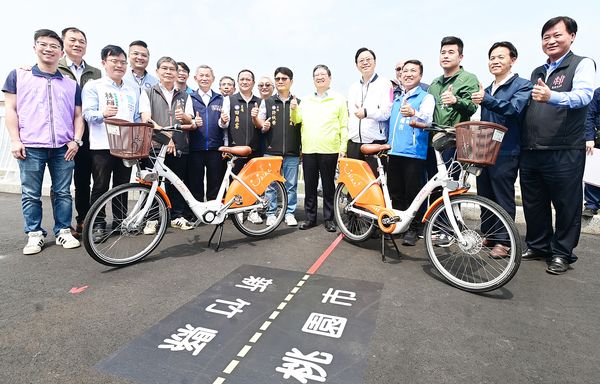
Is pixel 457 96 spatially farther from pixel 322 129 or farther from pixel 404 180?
pixel 322 129

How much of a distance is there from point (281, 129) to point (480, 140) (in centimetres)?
263

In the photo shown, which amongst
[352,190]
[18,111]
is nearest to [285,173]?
[352,190]

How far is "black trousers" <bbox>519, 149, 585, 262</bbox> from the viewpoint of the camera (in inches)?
127

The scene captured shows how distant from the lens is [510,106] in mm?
3193

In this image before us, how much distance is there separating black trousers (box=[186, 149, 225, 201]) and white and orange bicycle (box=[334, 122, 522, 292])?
176cm

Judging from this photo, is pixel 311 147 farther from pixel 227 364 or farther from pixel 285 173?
pixel 227 364

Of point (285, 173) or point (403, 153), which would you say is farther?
point (285, 173)

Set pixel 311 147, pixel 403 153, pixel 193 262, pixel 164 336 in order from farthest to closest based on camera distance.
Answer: pixel 311 147
pixel 403 153
pixel 193 262
pixel 164 336

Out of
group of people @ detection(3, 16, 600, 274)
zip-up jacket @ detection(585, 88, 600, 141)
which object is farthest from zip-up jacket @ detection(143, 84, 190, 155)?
zip-up jacket @ detection(585, 88, 600, 141)

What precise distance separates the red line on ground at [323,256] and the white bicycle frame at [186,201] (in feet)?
3.12

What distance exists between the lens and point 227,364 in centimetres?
187

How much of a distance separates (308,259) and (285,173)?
170 cm

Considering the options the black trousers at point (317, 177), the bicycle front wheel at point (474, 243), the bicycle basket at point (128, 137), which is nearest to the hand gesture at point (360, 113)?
Result: the black trousers at point (317, 177)

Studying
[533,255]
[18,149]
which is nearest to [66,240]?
[18,149]
